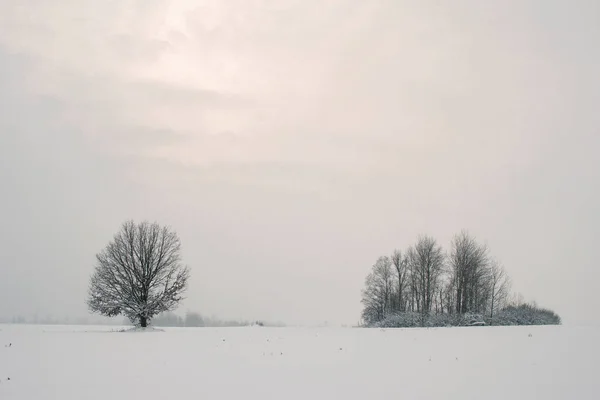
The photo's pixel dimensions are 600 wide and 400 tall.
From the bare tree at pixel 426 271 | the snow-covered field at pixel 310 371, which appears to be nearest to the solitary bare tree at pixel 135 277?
the snow-covered field at pixel 310 371

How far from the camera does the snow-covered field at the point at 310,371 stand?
41.1 feet

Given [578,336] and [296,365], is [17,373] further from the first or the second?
[578,336]

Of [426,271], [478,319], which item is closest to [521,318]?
[478,319]

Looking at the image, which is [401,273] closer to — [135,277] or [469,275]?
[469,275]

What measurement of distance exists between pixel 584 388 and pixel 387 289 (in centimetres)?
7374

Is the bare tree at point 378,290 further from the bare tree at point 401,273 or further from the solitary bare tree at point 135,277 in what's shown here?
the solitary bare tree at point 135,277

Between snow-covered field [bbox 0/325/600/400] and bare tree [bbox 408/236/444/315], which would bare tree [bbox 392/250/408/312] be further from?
Result: snow-covered field [bbox 0/325/600/400]

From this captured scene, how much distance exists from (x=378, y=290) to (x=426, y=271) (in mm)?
11305

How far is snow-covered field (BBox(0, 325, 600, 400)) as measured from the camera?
12.5m

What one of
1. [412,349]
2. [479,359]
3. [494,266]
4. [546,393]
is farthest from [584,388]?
[494,266]

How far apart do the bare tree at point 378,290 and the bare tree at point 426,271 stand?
6.03 metres

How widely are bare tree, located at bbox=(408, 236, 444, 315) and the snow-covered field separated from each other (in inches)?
2207

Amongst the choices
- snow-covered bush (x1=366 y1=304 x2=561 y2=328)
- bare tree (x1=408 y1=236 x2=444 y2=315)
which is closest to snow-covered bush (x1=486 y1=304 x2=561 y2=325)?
snow-covered bush (x1=366 y1=304 x2=561 y2=328)

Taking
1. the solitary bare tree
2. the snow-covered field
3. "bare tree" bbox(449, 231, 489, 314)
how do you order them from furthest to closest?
"bare tree" bbox(449, 231, 489, 314), the solitary bare tree, the snow-covered field
